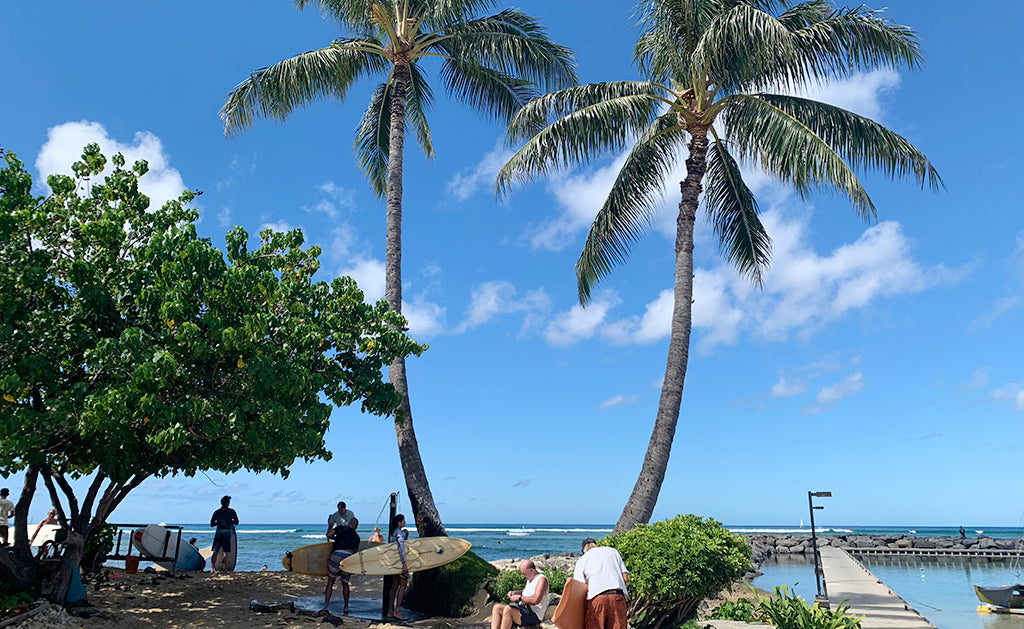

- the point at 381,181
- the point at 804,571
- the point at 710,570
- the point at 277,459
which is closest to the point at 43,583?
the point at 277,459

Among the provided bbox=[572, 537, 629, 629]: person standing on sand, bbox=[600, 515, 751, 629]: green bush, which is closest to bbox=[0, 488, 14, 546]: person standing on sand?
bbox=[600, 515, 751, 629]: green bush

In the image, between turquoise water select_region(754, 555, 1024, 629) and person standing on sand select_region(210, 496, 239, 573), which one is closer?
person standing on sand select_region(210, 496, 239, 573)

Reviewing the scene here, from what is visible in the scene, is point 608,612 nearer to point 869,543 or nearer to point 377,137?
point 377,137

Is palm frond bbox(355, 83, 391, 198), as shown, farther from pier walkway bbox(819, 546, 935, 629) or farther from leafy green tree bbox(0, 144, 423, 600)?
pier walkway bbox(819, 546, 935, 629)

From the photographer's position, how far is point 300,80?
17047mm

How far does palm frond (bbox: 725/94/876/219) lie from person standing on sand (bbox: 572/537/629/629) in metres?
9.49

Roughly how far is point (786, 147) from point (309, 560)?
12.5 meters

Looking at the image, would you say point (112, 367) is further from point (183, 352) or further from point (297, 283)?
point (297, 283)

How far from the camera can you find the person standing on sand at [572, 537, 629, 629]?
7879 mm

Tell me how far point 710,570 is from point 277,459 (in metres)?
6.91

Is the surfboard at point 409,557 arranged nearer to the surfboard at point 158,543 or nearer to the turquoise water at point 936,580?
the surfboard at point 158,543

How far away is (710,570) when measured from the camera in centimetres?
1020

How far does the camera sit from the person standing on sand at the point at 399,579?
10.7m

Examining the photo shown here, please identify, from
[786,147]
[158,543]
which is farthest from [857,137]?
[158,543]
